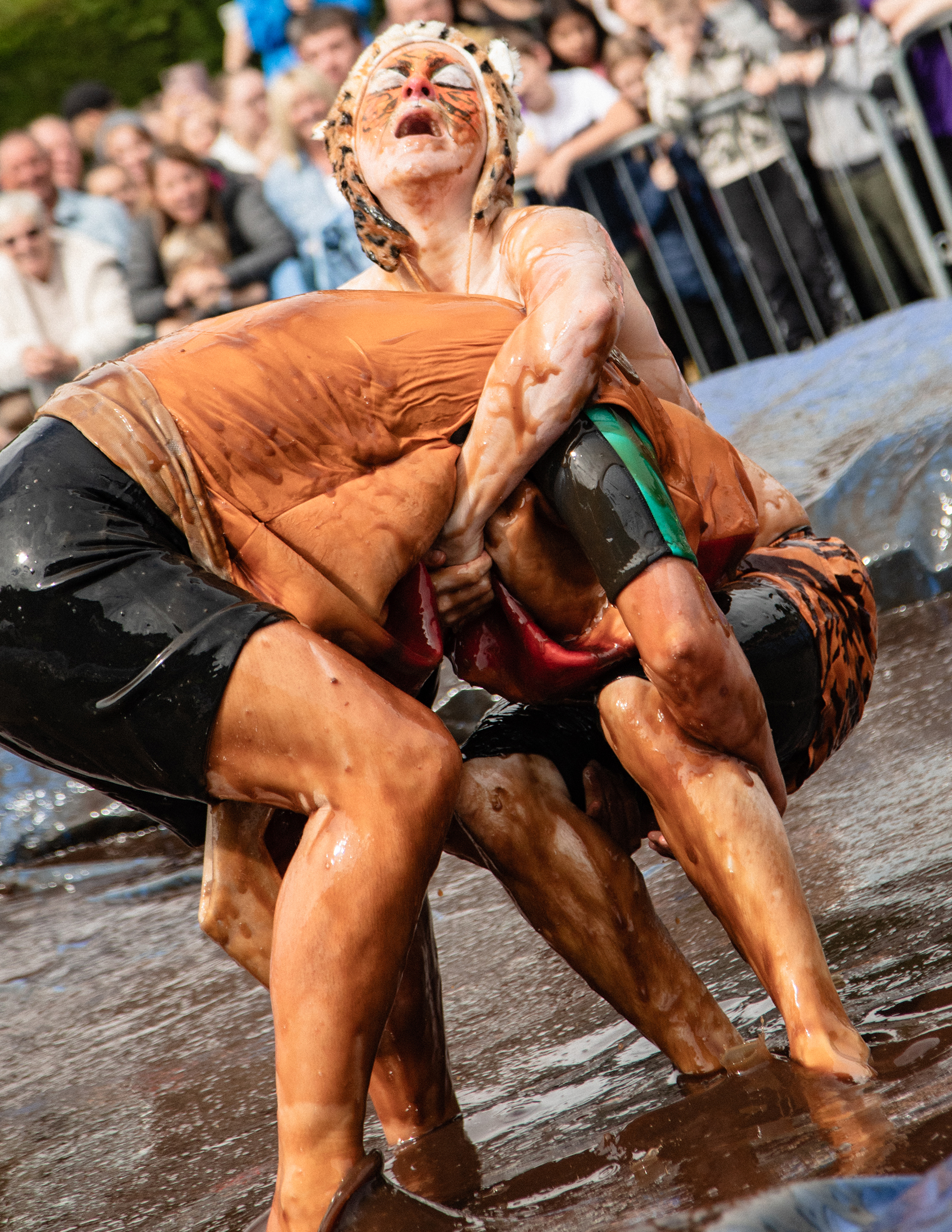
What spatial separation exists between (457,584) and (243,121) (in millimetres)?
6799

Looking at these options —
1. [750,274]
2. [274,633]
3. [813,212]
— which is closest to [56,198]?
[750,274]

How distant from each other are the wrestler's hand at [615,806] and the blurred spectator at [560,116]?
513cm

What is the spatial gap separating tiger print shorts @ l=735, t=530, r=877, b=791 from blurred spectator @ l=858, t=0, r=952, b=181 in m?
4.40

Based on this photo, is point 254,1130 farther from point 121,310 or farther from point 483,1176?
point 121,310

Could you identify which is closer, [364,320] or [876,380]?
[364,320]

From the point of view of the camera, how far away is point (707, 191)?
22.7 ft

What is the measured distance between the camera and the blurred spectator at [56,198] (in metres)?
7.91

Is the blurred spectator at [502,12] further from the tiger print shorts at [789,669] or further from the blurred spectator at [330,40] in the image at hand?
the tiger print shorts at [789,669]

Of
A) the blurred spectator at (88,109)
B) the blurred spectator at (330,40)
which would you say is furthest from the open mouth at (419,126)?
the blurred spectator at (88,109)

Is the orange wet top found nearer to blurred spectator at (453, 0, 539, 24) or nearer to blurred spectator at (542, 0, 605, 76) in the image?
blurred spectator at (542, 0, 605, 76)

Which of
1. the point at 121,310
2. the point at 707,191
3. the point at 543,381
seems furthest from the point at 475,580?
the point at 121,310

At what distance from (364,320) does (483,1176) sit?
45.6 inches

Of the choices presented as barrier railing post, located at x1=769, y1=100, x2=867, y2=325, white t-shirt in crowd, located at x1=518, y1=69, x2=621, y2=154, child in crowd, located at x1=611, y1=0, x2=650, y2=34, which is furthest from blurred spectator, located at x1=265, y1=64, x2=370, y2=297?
barrier railing post, located at x1=769, y1=100, x2=867, y2=325

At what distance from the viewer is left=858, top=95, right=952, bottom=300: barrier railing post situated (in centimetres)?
639
